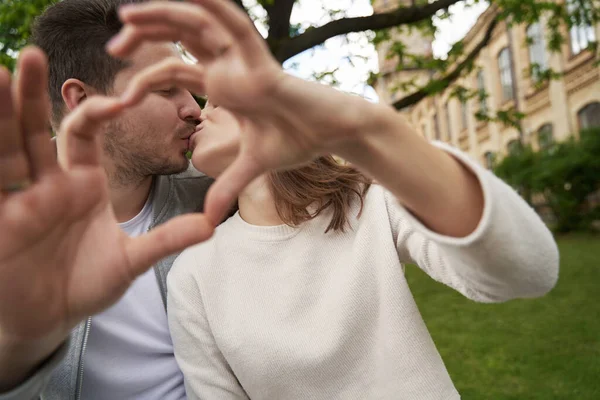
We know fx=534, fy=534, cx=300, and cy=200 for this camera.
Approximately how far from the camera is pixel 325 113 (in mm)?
888

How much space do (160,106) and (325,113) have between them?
163 cm

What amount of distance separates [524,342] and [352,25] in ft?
11.6

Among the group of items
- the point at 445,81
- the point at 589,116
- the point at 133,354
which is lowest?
the point at 133,354

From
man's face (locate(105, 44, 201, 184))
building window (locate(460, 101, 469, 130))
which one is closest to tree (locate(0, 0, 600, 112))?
man's face (locate(105, 44, 201, 184))

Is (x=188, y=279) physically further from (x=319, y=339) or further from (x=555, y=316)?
(x=555, y=316)

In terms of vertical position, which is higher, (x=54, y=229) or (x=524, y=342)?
(x=54, y=229)

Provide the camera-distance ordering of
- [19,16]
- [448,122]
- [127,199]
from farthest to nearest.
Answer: [448,122], [19,16], [127,199]

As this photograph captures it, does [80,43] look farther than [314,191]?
Yes

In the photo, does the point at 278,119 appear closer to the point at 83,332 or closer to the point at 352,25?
the point at 83,332

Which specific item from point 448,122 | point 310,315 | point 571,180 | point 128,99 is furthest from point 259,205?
point 448,122

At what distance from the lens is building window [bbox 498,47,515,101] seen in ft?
71.2

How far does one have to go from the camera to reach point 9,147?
851 millimetres

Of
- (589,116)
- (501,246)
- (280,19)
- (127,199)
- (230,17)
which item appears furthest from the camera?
(589,116)

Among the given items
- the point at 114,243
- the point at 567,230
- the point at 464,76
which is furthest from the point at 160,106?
the point at 567,230
